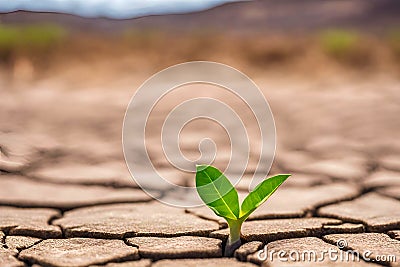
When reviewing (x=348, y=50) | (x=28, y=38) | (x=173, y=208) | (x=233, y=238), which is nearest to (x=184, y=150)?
(x=173, y=208)

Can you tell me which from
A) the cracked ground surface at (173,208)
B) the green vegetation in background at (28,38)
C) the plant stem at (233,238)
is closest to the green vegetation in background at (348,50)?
the cracked ground surface at (173,208)

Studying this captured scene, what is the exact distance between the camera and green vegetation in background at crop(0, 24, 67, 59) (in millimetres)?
5793

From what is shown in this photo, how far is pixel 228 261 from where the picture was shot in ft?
3.74

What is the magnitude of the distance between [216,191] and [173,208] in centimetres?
50

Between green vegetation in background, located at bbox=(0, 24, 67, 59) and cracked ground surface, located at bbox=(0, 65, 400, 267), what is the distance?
85.0 inches

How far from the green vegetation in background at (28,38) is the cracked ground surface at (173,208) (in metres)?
2.16

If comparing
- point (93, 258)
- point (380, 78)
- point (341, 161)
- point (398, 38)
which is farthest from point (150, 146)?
point (398, 38)

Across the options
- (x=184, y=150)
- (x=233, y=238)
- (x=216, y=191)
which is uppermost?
(x=184, y=150)

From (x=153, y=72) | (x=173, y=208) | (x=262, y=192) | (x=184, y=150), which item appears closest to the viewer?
(x=262, y=192)

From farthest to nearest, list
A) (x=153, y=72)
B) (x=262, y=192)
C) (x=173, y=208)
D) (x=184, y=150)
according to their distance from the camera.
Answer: (x=153, y=72) → (x=184, y=150) → (x=173, y=208) → (x=262, y=192)

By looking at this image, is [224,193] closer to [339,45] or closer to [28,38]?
[339,45]

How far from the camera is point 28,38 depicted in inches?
241

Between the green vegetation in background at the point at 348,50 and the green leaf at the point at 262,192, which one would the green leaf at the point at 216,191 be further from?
the green vegetation in background at the point at 348,50

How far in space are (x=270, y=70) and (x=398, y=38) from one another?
1867mm
